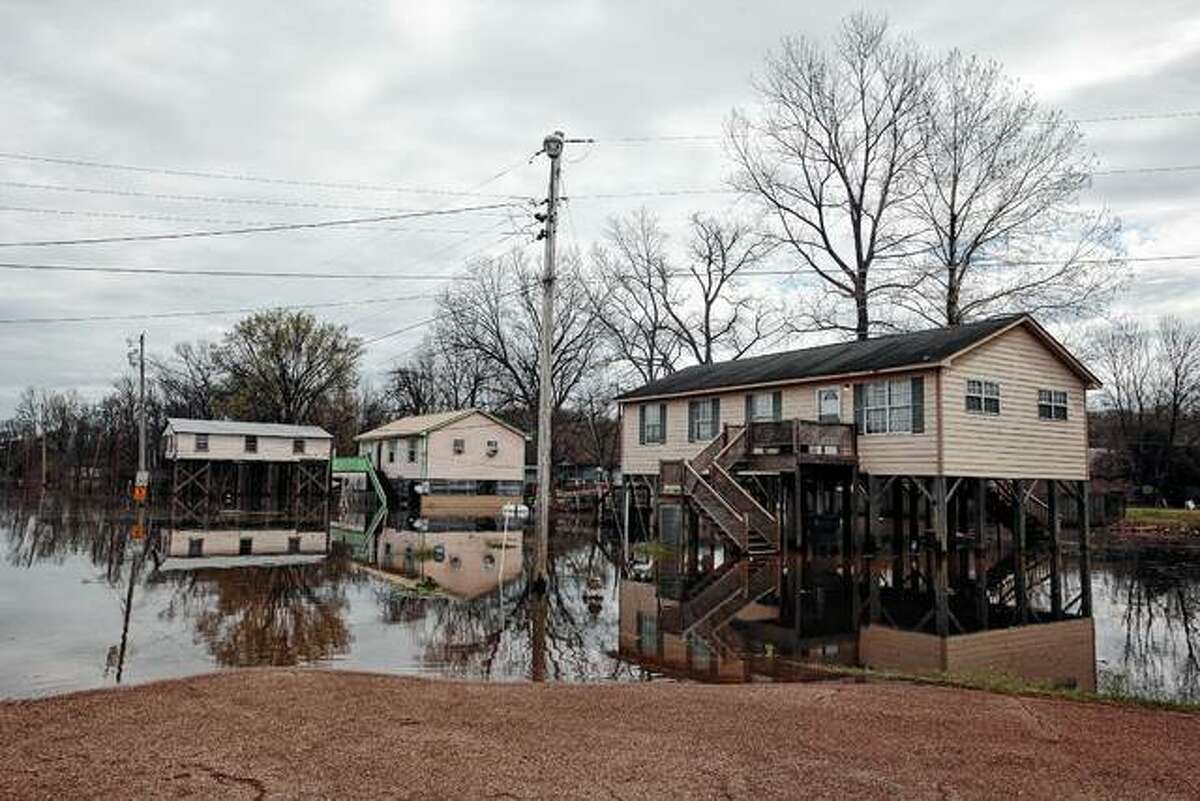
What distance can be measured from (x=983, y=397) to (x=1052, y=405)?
353 cm

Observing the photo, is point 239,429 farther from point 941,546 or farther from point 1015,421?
point 1015,421

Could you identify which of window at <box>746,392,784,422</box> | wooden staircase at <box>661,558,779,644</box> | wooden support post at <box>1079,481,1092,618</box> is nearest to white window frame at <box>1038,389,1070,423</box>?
wooden support post at <box>1079,481,1092,618</box>

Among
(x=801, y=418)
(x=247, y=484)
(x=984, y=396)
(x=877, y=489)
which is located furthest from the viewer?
(x=247, y=484)

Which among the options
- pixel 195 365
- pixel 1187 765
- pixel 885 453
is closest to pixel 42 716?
pixel 1187 765

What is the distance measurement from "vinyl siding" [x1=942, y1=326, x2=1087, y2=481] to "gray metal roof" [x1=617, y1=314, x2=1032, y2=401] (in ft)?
1.69

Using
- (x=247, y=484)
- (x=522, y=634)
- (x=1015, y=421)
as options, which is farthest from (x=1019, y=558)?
(x=247, y=484)

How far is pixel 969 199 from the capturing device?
3338cm

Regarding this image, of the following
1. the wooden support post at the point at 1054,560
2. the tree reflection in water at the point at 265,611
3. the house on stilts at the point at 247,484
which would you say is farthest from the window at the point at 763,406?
the house on stilts at the point at 247,484

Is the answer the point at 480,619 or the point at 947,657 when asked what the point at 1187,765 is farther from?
the point at 480,619

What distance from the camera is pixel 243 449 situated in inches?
1828

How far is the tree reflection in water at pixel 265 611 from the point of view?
10445 millimetres

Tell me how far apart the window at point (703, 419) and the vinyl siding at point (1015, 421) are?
26.3ft

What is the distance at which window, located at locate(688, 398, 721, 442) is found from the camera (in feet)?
93.0

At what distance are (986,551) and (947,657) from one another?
1556 cm
